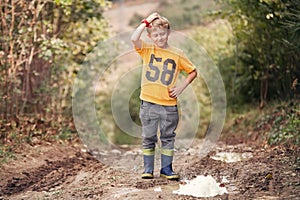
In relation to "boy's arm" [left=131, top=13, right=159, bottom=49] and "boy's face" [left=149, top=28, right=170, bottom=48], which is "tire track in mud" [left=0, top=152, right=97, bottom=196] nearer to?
"boy's arm" [left=131, top=13, right=159, bottom=49]

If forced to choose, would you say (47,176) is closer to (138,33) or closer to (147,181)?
(147,181)

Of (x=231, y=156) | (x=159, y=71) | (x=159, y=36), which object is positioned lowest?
(x=231, y=156)

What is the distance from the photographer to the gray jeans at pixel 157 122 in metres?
4.72

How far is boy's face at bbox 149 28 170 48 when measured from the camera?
468 centimetres

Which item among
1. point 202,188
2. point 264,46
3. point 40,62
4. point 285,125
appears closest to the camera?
point 202,188

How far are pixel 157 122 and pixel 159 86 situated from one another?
35 centimetres

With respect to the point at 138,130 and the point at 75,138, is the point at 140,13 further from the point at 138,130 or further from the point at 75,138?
→ the point at 138,130

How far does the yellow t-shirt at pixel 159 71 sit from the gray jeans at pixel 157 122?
0.06 meters

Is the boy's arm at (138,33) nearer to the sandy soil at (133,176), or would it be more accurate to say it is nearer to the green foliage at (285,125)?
the sandy soil at (133,176)

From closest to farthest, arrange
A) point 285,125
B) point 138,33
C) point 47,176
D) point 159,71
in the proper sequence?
point 138,33 → point 159,71 → point 47,176 → point 285,125

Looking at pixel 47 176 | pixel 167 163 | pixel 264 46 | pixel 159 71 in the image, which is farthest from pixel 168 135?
pixel 264 46

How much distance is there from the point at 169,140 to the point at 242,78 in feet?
19.3

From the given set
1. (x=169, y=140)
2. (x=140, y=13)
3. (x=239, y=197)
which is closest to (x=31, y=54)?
(x=169, y=140)

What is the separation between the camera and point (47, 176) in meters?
5.70
